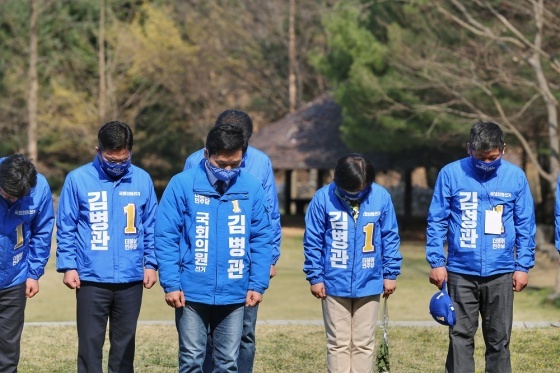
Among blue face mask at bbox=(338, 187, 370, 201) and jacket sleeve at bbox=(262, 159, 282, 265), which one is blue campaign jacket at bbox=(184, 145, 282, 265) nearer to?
jacket sleeve at bbox=(262, 159, 282, 265)

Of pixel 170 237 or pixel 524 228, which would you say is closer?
pixel 170 237

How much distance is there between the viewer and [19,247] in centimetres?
625

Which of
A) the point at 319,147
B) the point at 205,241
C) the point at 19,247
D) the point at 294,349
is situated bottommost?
the point at 294,349

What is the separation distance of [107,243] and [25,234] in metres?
0.58

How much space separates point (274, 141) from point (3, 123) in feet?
35.6

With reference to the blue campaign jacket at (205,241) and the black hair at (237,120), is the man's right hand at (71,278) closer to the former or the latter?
the blue campaign jacket at (205,241)

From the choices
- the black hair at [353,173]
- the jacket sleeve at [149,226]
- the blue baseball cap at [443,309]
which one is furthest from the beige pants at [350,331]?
the jacket sleeve at [149,226]

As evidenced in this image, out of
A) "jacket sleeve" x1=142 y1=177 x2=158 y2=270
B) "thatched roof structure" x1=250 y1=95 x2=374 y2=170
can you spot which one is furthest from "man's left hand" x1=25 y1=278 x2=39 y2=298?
"thatched roof structure" x1=250 y1=95 x2=374 y2=170

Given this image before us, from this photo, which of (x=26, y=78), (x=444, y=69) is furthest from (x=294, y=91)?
(x=444, y=69)

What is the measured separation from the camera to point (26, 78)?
3762cm

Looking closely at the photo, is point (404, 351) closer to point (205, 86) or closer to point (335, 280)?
point (335, 280)

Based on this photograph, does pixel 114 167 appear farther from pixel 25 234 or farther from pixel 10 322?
pixel 10 322

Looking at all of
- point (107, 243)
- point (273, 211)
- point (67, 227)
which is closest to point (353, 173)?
point (273, 211)

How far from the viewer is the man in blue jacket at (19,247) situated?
6133 millimetres
